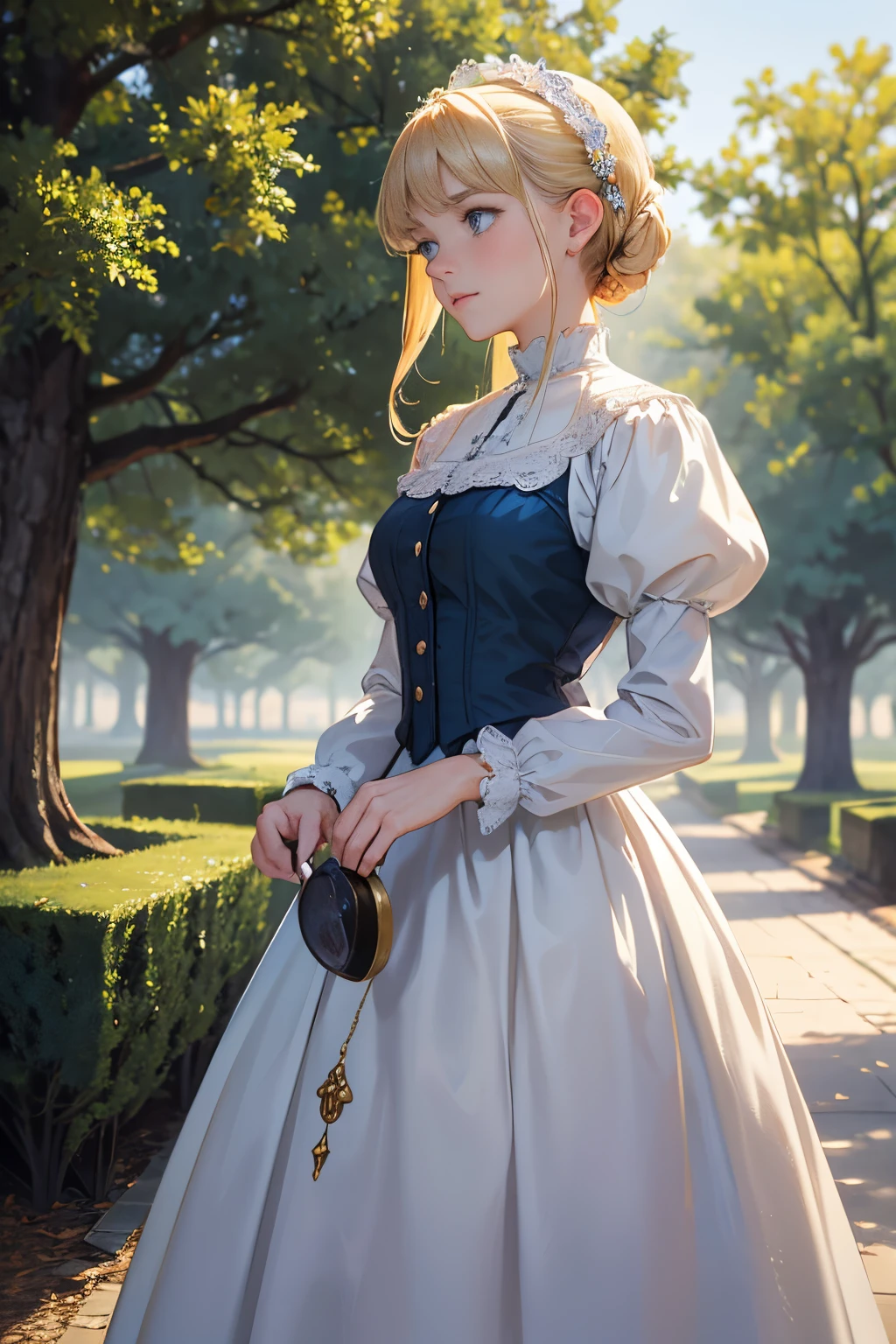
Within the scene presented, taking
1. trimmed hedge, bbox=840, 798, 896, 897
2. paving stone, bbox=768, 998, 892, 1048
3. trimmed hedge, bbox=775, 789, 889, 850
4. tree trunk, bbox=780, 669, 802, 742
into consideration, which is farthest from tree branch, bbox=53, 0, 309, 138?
tree trunk, bbox=780, 669, 802, 742

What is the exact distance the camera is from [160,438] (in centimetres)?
724

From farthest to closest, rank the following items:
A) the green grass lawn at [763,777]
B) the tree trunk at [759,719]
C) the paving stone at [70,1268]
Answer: the tree trunk at [759,719], the green grass lawn at [763,777], the paving stone at [70,1268]

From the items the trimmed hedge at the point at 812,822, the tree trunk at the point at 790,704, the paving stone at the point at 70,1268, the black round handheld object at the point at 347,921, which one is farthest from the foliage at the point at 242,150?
the tree trunk at the point at 790,704

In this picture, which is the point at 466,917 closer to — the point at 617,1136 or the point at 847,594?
the point at 617,1136

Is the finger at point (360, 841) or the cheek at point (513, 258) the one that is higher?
the cheek at point (513, 258)

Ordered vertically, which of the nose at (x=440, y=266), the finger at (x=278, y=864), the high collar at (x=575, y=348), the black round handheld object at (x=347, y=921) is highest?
the nose at (x=440, y=266)

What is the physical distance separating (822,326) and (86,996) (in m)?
12.6

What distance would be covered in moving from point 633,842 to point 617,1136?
493 mm

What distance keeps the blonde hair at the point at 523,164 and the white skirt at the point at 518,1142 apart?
936mm

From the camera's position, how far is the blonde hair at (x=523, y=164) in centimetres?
202

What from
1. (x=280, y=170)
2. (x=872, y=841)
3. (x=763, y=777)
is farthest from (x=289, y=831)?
(x=763, y=777)

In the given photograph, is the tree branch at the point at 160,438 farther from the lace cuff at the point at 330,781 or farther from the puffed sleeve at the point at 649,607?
the puffed sleeve at the point at 649,607

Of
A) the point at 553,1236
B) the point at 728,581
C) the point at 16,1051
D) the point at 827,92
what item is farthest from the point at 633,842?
the point at 827,92

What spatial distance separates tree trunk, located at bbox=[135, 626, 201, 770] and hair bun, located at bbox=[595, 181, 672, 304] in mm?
22511
